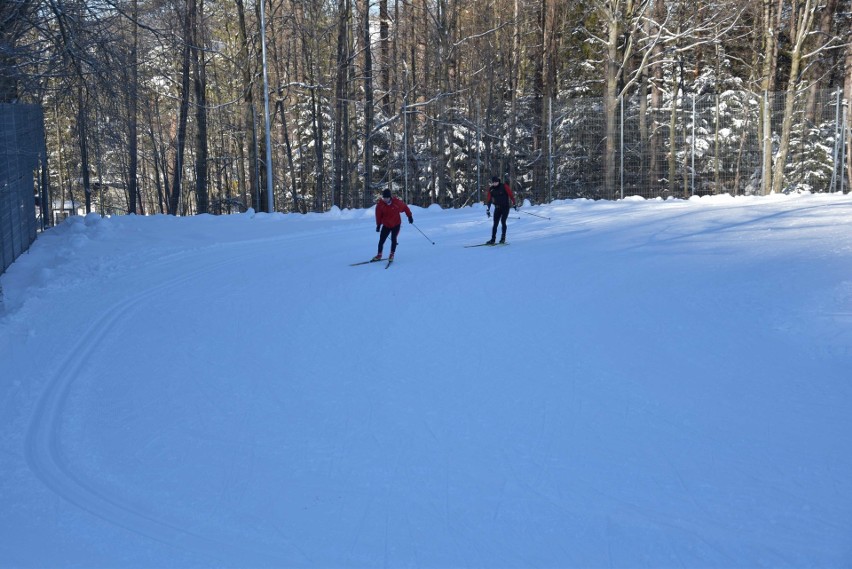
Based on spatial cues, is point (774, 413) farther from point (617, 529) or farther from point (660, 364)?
point (617, 529)

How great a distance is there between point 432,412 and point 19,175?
497 inches

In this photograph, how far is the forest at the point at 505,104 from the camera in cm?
2675

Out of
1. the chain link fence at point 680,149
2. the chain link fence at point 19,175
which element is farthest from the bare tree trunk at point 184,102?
the chain link fence at point 680,149

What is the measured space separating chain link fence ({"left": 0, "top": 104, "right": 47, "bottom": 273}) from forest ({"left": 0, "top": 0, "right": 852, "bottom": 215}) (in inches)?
49.1

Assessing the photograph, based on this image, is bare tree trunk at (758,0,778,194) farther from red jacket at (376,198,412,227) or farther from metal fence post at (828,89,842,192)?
red jacket at (376,198,412,227)

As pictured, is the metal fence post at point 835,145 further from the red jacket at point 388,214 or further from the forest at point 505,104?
the red jacket at point 388,214

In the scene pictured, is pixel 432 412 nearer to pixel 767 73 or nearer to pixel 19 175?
pixel 19 175

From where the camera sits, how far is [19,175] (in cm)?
1617

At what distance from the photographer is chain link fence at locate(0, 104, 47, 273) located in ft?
46.4

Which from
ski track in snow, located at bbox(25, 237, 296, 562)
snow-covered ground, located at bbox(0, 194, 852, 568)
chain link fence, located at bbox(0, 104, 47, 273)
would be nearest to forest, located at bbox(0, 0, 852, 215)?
chain link fence, located at bbox(0, 104, 47, 273)

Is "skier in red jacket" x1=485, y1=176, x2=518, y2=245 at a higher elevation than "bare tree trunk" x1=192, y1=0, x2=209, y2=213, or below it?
below

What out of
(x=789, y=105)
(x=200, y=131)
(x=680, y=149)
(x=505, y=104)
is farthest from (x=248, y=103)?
(x=789, y=105)

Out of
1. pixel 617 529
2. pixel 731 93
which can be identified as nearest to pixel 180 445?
pixel 617 529

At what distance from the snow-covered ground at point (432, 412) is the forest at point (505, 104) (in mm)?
8051
